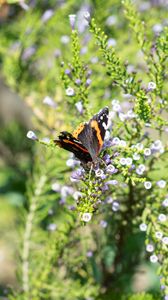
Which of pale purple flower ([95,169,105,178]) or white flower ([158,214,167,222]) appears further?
white flower ([158,214,167,222])

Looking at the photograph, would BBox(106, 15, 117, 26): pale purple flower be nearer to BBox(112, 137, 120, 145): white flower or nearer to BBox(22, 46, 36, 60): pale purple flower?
BBox(22, 46, 36, 60): pale purple flower

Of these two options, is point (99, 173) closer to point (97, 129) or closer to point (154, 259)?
point (97, 129)

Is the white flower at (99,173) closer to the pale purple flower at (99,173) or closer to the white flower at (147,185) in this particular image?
the pale purple flower at (99,173)

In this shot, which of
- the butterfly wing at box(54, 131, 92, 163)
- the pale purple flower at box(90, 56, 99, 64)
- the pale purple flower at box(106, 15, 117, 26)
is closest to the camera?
the butterfly wing at box(54, 131, 92, 163)

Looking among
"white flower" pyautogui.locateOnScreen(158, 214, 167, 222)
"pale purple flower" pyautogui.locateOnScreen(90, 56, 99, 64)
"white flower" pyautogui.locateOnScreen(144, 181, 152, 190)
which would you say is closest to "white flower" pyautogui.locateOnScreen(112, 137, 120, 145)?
"white flower" pyautogui.locateOnScreen(144, 181, 152, 190)

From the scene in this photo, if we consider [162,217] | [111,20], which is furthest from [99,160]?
[111,20]
